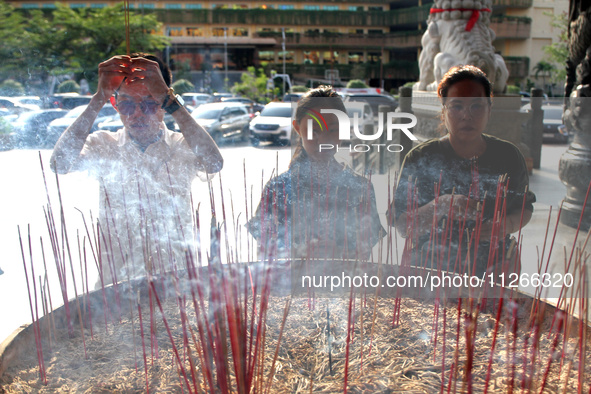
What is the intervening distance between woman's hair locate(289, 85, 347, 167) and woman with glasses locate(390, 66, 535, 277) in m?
0.25

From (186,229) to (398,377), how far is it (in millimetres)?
712

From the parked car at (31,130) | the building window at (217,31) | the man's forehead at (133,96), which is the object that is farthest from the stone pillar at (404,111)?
the building window at (217,31)

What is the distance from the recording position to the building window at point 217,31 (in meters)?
20.5

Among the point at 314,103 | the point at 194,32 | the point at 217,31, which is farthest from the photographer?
the point at 217,31

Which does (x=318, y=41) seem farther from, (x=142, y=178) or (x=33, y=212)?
(x=142, y=178)

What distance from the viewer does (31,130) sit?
4.64ft

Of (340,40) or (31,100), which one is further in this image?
Answer: (340,40)

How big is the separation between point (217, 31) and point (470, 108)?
21.2 meters

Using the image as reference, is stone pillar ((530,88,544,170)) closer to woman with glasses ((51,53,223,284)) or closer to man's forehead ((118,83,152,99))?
woman with glasses ((51,53,223,284))

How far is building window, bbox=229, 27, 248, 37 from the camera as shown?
2131 cm

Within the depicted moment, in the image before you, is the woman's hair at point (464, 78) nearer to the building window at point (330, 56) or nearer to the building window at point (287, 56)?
the building window at point (287, 56)

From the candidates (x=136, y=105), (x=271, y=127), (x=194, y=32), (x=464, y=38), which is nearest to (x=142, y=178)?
(x=136, y=105)

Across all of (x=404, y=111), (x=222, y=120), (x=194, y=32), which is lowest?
(x=222, y=120)

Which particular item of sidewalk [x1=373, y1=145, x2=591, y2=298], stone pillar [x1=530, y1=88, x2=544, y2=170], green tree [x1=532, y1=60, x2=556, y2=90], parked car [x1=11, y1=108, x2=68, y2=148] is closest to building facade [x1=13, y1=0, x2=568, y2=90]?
green tree [x1=532, y1=60, x2=556, y2=90]
